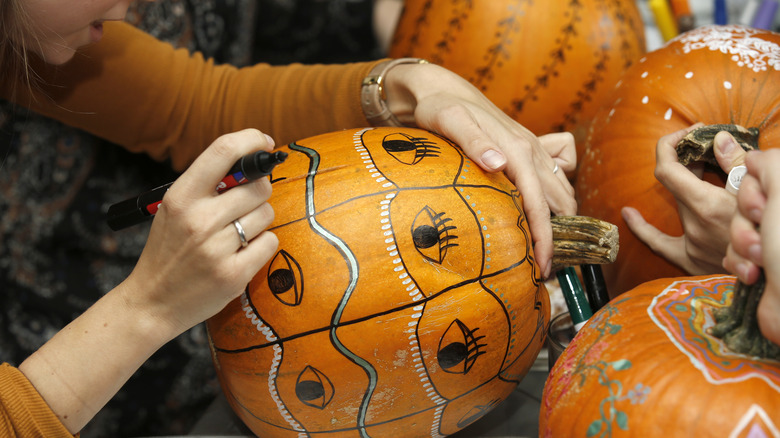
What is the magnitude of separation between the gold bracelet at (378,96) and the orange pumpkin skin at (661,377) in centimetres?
61

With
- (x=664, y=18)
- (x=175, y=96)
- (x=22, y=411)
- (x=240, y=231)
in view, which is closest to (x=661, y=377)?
(x=240, y=231)

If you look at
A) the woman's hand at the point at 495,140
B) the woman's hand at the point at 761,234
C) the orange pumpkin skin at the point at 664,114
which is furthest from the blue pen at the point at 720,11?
the woman's hand at the point at 761,234

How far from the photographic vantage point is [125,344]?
79 cm

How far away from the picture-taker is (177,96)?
1.37 meters

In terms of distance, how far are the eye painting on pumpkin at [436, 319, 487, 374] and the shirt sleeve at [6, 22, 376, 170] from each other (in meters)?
0.59

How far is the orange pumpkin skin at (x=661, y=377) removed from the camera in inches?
23.1

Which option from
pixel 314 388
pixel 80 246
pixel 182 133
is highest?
pixel 314 388

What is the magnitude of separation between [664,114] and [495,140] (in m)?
0.33

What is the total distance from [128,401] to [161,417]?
0.28 feet

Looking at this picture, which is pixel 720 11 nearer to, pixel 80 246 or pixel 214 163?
pixel 214 163

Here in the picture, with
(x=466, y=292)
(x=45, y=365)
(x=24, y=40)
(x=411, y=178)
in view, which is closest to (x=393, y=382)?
(x=466, y=292)

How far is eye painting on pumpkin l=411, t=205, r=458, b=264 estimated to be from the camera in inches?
31.4

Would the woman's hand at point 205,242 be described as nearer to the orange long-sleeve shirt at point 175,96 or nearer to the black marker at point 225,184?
the black marker at point 225,184

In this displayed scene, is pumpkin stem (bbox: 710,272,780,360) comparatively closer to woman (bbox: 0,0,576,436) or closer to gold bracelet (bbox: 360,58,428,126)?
woman (bbox: 0,0,576,436)
